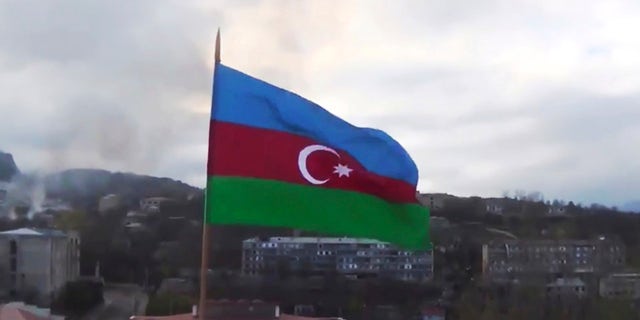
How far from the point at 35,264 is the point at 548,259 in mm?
21144

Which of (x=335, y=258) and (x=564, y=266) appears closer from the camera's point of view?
(x=564, y=266)

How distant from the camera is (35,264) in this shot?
41625mm

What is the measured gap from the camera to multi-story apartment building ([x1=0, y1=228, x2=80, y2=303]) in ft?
135

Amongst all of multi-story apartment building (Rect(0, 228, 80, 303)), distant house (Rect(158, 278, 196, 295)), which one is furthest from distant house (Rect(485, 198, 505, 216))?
multi-story apartment building (Rect(0, 228, 80, 303))

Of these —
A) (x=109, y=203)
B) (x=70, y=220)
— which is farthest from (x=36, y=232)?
(x=109, y=203)

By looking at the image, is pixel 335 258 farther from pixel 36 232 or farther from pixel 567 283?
pixel 36 232

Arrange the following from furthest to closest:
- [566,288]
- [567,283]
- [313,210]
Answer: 1. [567,283]
2. [566,288]
3. [313,210]

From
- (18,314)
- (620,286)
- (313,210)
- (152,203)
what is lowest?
(18,314)

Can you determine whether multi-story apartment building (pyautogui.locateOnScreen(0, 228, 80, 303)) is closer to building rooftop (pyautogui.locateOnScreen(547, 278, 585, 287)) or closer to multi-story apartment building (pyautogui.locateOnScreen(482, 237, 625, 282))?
multi-story apartment building (pyautogui.locateOnScreen(482, 237, 625, 282))

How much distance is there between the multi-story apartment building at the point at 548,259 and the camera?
47.9 metres

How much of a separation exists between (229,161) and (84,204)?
4452cm

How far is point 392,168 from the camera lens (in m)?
6.38

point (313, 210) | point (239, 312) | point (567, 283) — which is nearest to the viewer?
point (313, 210)

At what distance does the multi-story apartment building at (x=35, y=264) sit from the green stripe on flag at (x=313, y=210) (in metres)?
35.6
